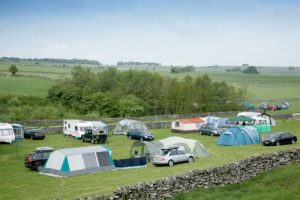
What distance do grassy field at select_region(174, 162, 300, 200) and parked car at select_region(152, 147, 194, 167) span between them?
983 centimetres

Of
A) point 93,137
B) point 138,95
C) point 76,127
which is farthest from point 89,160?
point 138,95

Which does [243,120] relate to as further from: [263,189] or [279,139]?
[263,189]

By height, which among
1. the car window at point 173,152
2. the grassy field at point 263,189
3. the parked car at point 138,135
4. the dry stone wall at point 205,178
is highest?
the dry stone wall at point 205,178

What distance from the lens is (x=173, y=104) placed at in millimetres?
86125

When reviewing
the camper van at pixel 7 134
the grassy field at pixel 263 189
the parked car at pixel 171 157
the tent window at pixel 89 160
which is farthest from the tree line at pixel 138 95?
the grassy field at pixel 263 189

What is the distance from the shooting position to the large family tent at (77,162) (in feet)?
97.9

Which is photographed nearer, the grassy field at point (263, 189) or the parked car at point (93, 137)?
the grassy field at point (263, 189)

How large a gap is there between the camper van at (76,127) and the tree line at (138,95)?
25.4 m

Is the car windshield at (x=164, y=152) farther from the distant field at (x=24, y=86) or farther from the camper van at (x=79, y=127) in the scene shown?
the distant field at (x=24, y=86)

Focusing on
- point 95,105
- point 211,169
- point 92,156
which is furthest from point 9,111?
point 211,169

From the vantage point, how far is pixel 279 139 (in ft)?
134

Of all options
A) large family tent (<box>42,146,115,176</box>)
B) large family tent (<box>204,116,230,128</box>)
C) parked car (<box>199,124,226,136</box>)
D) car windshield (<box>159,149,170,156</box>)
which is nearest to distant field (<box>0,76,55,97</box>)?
large family tent (<box>204,116,230,128</box>)

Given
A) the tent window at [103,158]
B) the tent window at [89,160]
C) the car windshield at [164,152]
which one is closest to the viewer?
the tent window at [89,160]

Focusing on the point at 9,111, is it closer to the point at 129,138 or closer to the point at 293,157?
the point at 129,138
